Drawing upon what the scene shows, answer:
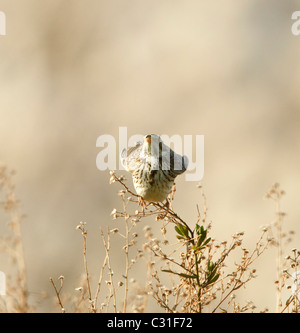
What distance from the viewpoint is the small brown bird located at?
4.01 m

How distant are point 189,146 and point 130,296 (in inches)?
231

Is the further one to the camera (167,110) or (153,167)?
(167,110)

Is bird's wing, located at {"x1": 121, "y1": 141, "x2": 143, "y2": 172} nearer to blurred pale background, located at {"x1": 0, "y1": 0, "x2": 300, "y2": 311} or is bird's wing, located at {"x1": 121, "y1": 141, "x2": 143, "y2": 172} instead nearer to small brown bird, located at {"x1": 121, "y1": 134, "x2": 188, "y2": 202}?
small brown bird, located at {"x1": 121, "y1": 134, "x2": 188, "y2": 202}

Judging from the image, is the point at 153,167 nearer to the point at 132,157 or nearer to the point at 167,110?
the point at 132,157

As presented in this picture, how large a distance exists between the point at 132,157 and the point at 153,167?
11.6 inches

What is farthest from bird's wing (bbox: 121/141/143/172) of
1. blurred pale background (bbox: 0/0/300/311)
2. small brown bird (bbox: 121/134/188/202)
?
blurred pale background (bbox: 0/0/300/311)

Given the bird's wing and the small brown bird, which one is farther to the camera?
the bird's wing

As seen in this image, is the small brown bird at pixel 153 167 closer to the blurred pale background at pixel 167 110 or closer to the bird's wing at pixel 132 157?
the bird's wing at pixel 132 157

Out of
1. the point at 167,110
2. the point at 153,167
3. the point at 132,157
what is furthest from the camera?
the point at 167,110

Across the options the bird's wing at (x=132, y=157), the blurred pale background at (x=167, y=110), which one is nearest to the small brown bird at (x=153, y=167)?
the bird's wing at (x=132, y=157)

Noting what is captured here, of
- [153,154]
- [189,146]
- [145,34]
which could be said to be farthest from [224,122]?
[153,154]

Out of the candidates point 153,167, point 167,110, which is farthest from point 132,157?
point 167,110

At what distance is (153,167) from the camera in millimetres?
4195

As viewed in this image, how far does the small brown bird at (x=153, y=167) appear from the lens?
4.01m
